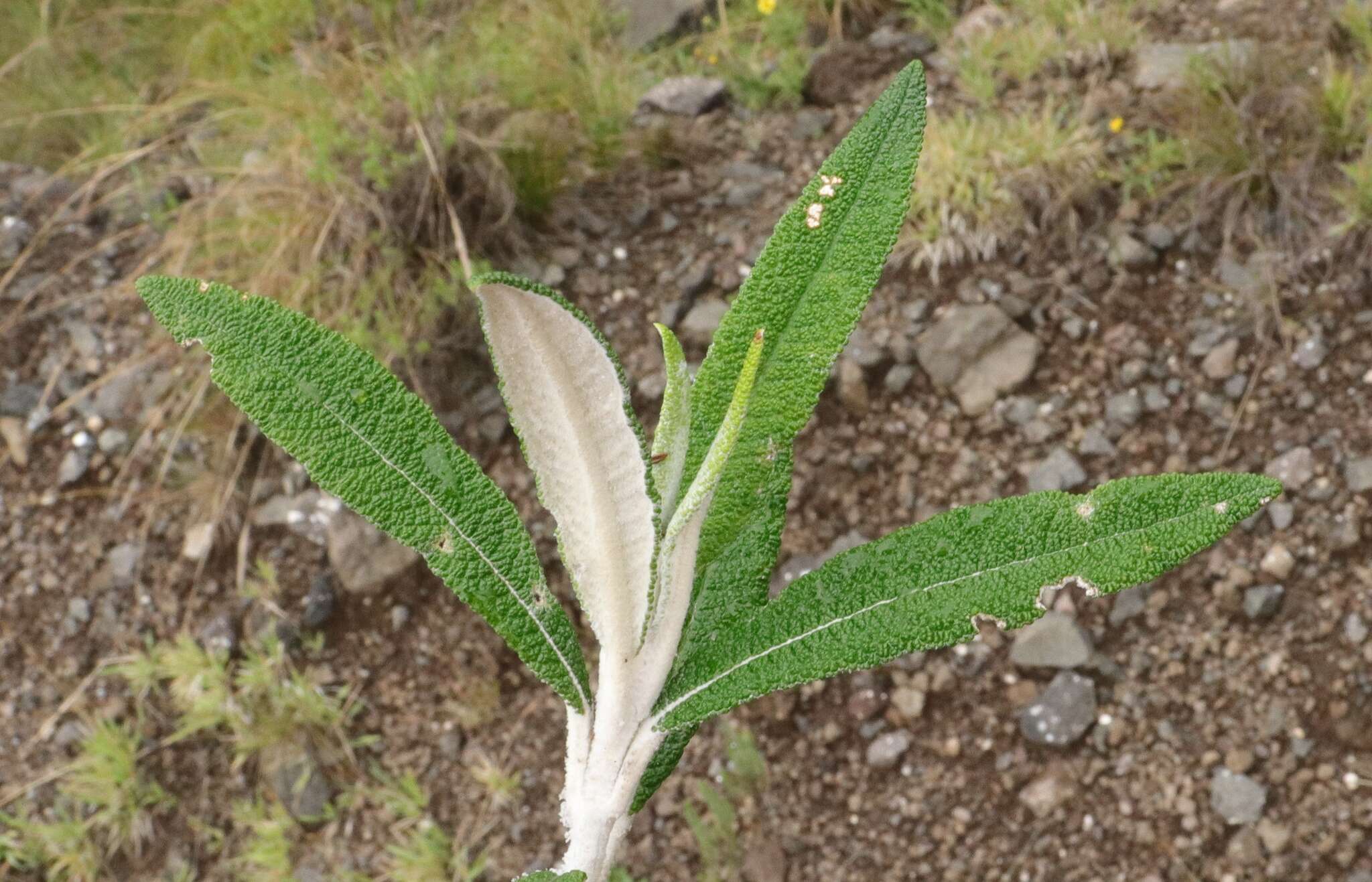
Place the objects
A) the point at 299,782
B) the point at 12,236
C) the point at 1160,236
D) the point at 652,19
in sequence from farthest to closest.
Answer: the point at 652,19 → the point at 12,236 → the point at 1160,236 → the point at 299,782

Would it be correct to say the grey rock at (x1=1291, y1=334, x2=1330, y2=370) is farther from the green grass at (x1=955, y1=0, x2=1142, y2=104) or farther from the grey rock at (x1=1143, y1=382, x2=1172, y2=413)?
the green grass at (x1=955, y1=0, x2=1142, y2=104)

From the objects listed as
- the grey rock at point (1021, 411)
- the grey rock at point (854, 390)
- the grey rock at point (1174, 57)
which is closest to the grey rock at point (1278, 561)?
the grey rock at point (1021, 411)

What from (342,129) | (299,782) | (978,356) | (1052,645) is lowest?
(299,782)

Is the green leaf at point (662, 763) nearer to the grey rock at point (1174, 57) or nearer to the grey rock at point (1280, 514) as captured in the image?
the grey rock at point (1280, 514)

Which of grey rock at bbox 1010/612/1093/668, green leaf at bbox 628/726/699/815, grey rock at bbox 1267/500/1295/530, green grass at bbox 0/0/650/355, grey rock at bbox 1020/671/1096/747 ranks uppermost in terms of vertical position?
green leaf at bbox 628/726/699/815

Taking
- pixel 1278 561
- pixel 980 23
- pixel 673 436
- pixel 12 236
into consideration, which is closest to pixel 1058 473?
pixel 1278 561

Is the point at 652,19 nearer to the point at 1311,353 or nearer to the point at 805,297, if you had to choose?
the point at 1311,353

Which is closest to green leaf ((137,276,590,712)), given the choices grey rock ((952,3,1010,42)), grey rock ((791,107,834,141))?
grey rock ((791,107,834,141))
